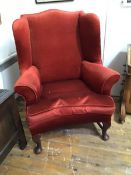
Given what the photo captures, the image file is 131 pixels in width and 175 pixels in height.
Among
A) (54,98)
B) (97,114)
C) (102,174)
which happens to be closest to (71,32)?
(54,98)

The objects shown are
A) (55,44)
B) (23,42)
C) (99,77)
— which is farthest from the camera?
(55,44)

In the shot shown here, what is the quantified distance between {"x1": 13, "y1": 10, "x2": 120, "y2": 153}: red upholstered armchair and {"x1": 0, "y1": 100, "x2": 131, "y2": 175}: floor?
0.33 feet

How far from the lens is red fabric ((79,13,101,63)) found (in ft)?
5.27

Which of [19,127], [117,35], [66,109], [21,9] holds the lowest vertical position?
[19,127]

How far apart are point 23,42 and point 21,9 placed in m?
0.64

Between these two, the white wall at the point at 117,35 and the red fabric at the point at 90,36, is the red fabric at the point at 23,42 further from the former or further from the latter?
the white wall at the point at 117,35

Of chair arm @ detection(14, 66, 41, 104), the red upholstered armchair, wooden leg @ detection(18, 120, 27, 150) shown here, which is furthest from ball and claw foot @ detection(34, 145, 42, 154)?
chair arm @ detection(14, 66, 41, 104)

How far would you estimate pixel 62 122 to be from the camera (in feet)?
4.62

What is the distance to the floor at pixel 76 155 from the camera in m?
1.38

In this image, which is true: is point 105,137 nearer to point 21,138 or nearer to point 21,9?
point 21,138

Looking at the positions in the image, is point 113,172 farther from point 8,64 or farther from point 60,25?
point 8,64

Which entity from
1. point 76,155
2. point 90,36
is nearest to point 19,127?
point 76,155

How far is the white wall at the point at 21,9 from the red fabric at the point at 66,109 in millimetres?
780

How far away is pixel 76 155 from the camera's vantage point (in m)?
1.50
